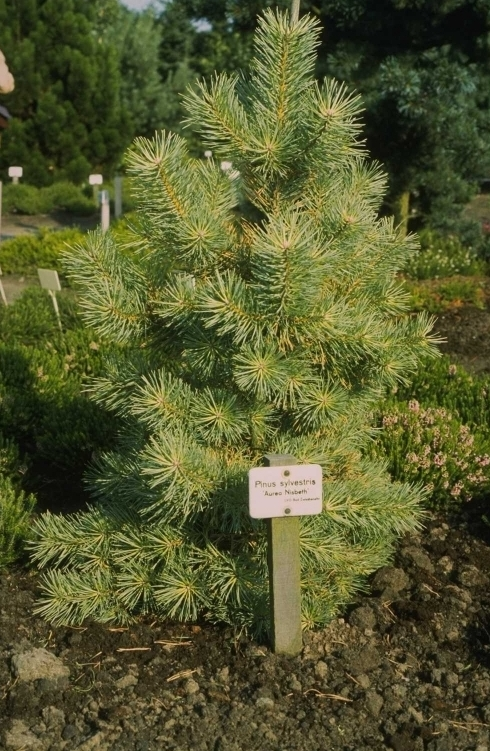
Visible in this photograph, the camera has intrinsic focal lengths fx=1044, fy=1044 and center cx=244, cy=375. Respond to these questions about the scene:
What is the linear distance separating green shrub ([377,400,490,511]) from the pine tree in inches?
37.3

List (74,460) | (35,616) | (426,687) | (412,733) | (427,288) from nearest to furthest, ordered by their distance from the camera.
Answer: (412,733)
(426,687)
(35,616)
(74,460)
(427,288)

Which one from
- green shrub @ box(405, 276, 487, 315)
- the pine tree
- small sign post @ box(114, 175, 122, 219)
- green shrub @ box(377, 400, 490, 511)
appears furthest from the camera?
small sign post @ box(114, 175, 122, 219)

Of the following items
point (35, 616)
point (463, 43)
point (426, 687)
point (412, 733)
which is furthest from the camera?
point (463, 43)

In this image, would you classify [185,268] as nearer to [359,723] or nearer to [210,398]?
[210,398]

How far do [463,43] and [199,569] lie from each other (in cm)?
727

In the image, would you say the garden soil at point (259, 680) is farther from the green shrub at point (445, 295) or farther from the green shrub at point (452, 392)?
the green shrub at point (445, 295)

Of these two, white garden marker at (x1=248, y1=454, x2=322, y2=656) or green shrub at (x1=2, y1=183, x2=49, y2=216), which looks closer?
white garden marker at (x1=248, y1=454, x2=322, y2=656)

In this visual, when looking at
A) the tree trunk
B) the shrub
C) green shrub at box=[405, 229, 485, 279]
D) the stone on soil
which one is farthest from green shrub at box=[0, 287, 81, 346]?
the tree trunk

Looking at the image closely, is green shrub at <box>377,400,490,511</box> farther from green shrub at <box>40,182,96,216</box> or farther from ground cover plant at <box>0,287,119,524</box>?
green shrub at <box>40,182,96,216</box>

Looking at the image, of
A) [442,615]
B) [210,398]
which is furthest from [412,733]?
[210,398]

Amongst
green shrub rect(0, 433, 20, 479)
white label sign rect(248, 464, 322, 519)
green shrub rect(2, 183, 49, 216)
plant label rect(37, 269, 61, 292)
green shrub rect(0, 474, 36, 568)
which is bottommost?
green shrub rect(0, 474, 36, 568)

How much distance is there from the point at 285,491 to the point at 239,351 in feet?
1.59

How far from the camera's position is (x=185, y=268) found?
346cm

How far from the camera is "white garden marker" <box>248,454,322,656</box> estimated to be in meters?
3.13
